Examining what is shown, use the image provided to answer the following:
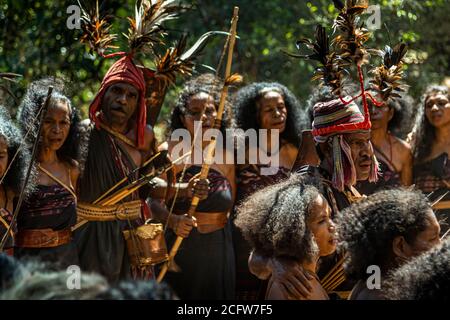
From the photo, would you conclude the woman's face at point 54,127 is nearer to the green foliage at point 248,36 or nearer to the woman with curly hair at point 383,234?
the green foliage at point 248,36

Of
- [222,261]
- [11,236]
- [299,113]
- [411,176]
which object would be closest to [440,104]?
[411,176]

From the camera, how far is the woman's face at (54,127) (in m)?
6.55

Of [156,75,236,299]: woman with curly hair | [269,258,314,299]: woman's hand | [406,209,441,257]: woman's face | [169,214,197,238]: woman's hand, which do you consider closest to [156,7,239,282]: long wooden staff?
[169,214,197,238]: woman's hand

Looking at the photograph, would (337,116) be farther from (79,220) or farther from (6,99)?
(6,99)

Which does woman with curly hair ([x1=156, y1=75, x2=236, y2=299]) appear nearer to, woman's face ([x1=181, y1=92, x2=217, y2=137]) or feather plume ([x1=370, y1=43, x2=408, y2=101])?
woman's face ([x1=181, y1=92, x2=217, y2=137])

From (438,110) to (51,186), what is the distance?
3547 mm

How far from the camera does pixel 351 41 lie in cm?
578

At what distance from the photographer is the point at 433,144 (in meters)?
8.20

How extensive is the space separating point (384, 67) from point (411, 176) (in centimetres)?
240

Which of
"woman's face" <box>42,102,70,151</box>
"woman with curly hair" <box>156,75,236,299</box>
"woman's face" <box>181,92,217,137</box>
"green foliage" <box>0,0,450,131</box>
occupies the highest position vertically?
"green foliage" <box>0,0,450,131</box>

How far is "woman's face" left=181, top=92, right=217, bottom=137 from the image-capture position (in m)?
7.46

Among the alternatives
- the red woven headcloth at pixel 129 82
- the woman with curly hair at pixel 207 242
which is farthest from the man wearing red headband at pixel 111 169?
the woman with curly hair at pixel 207 242

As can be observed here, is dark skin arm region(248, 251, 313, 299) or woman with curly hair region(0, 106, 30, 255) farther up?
woman with curly hair region(0, 106, 30, 255)

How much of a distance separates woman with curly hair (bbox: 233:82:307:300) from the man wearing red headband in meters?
1.06
